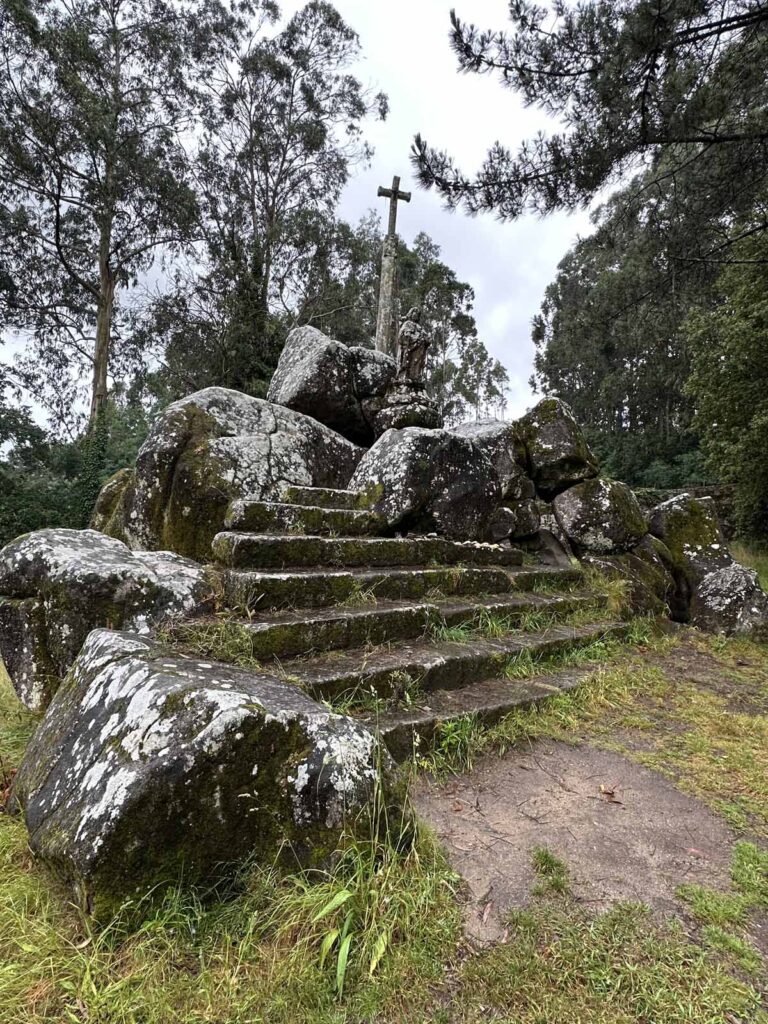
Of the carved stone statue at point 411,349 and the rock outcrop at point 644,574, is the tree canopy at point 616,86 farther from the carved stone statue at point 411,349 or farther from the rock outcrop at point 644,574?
the rock outcrop at point 644,574

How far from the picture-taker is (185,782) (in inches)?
54.6

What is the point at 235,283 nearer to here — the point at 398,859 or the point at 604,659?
the point at 604,659

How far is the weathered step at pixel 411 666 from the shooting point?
2.37 m

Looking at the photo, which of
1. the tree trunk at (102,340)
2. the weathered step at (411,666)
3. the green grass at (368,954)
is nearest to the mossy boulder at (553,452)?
the weathered step at (411,666)

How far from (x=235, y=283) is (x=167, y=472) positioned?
41.8 feet

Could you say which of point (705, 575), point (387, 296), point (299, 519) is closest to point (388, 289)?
point (387, 296)

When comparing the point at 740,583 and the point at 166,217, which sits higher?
the point at 166,217

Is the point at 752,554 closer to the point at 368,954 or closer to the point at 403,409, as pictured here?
the point at 403,409

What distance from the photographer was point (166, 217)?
1530cm

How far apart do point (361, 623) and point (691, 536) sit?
4.36m

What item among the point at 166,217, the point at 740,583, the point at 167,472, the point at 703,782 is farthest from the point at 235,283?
the point at 703,782

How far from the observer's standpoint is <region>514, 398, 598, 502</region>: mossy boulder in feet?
18.5

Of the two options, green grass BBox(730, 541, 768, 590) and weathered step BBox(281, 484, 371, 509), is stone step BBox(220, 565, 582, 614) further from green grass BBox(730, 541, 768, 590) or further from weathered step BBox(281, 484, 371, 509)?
green grass BBox(730, 541, 768, 590)

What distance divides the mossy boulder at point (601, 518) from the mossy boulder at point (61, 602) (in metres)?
4.01
